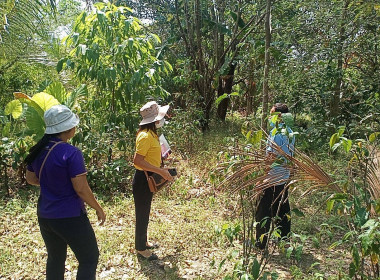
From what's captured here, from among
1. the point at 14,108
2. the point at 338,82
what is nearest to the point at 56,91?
the point at 14,108

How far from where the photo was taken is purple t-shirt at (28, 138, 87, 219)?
2375mm

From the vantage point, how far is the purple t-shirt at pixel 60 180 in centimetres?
238

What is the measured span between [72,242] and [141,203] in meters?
1.13

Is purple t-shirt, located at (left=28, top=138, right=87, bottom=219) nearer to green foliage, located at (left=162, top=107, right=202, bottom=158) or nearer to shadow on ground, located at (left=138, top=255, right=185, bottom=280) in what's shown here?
shadow on ground, located at (left=138, top=255, right=185, bottom=280)

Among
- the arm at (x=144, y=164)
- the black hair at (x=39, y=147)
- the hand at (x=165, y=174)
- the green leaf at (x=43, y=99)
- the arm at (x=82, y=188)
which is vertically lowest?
the hand at (x=165, y=174)

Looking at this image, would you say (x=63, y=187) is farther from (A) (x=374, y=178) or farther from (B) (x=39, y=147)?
(A) (x=374, y=178)

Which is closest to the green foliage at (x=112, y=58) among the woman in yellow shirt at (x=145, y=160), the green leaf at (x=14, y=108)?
the green leaf at (x=14, y=108)

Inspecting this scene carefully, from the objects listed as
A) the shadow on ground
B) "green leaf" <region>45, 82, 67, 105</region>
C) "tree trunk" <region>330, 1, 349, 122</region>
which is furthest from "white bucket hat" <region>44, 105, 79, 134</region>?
"tree trunk" <region>330, 1, 349, 122</region>

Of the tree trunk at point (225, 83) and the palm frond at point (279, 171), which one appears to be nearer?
the palm frond at point (279, 171)

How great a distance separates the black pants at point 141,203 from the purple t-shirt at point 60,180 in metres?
1.02

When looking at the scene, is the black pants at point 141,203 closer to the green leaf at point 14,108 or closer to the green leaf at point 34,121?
the green leaf at point 34,121

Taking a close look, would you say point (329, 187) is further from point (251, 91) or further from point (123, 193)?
point (251, 91)

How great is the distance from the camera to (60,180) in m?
2.41

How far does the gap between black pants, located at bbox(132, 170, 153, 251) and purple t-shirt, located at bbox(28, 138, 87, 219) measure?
1.02 metres
